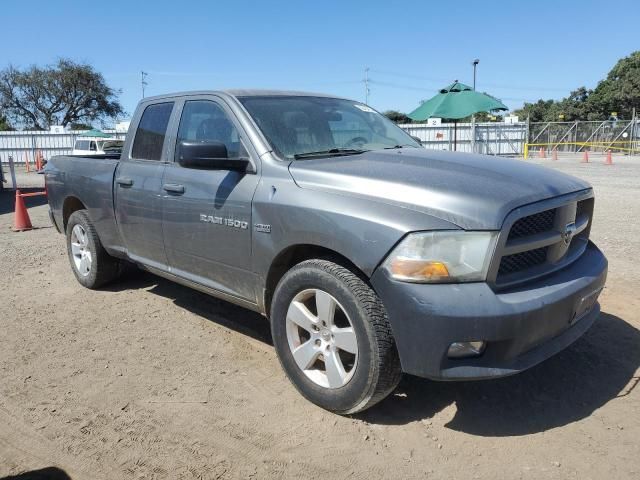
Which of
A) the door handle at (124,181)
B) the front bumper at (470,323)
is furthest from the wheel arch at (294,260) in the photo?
the door handle at (124,181)

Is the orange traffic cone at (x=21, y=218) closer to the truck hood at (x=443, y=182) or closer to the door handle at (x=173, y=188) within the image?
the door handle at (x=173, y=188)

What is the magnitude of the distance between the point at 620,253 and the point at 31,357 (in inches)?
247

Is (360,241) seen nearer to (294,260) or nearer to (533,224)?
(294,260)

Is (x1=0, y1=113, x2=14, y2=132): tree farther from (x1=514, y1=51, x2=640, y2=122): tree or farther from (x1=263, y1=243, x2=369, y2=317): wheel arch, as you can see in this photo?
(x1=263, y1=243, x2=369, y2=317): wheel arch

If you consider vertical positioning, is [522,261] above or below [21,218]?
above

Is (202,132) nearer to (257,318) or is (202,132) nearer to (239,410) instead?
(257,318)

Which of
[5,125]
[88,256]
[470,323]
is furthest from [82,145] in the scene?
[5,125]

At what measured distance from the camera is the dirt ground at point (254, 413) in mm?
2697

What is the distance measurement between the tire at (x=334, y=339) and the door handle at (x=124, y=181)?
6.56 feet

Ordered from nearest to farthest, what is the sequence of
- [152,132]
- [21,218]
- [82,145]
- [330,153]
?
[330,153]
[152,132]
[21,218]
[82,145]

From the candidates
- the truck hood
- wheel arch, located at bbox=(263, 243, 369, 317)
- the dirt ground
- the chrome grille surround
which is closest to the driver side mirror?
the truck hood

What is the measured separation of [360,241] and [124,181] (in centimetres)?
268

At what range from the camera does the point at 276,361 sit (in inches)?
152

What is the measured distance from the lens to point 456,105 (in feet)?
56.6
